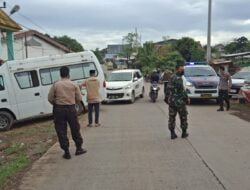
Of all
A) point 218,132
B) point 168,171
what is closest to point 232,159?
point 168,171

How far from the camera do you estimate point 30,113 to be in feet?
56.3

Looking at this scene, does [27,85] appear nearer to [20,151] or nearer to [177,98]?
[20,151]

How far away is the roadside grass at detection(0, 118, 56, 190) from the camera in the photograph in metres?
7.53

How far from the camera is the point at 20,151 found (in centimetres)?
1052

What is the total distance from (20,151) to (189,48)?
77.8 metres

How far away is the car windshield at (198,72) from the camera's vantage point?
21862 mm

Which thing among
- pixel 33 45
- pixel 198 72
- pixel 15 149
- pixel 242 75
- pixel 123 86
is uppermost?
pixel 33 45

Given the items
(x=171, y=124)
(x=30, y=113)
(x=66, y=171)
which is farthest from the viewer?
(x=30, y=113)

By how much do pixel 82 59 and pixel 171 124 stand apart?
27.1 feet

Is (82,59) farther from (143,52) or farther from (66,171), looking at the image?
(143,52)

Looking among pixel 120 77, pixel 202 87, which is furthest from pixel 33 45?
pixel 202 87

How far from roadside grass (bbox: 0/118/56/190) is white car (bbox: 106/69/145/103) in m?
7.76

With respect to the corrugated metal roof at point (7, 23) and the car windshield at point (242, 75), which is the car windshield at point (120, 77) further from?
the corrugated metal roof at point (7, 23)

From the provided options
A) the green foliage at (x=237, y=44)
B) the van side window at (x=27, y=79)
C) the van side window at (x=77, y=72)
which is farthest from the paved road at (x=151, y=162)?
the green foliage at (x=237, y=44)
